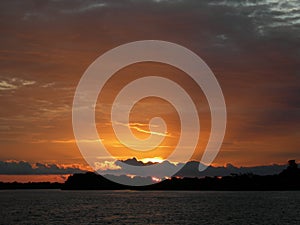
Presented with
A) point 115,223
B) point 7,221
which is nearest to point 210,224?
point 115,223

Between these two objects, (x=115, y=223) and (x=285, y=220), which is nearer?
(x=115, y=223)

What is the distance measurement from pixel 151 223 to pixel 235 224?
62.7 ft

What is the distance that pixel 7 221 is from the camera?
382 feet

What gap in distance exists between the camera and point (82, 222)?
11319 cm

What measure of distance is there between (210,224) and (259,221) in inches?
633

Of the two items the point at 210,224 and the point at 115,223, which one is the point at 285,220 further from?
the point at 115,223

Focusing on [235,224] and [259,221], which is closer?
[235,224]

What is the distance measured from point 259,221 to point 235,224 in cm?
1230

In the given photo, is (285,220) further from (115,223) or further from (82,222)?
(82,222)

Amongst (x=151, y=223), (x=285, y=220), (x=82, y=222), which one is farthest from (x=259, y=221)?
(x=82, y=222)

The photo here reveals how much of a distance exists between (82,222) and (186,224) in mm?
24282

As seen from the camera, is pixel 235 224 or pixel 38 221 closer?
pixel 235 224

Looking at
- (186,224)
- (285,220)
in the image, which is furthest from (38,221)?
(285,220)

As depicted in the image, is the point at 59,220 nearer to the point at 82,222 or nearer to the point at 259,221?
the point at 82,222
